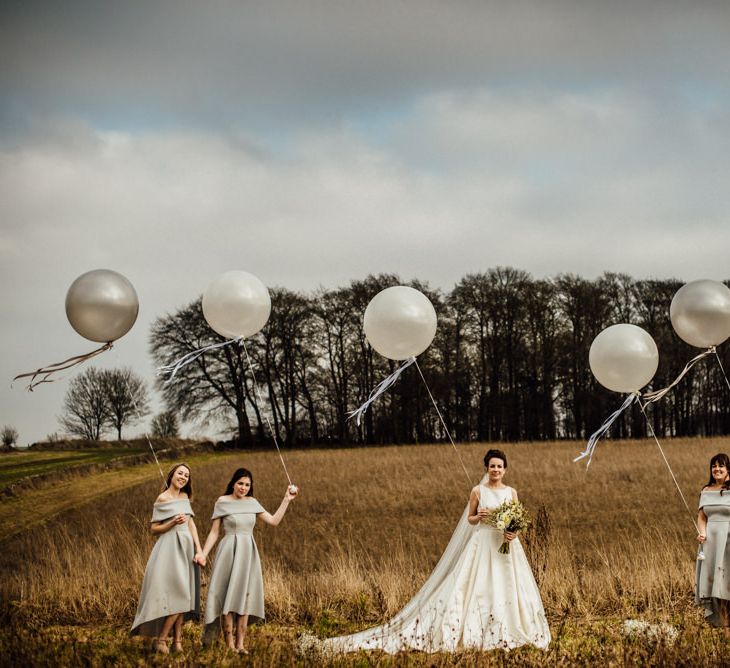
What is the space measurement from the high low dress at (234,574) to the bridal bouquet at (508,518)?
225cm

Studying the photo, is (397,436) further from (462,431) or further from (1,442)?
(1,442)

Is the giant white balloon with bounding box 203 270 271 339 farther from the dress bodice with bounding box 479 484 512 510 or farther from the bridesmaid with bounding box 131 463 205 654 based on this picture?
the dress bodice with bounding box 479 484 512 510

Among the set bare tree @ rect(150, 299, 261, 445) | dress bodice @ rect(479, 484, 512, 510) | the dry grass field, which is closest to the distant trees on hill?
bare tree @ rect(150, 299, 261, 445)

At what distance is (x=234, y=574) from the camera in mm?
6785

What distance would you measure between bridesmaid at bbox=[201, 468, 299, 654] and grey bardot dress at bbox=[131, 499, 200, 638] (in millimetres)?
186

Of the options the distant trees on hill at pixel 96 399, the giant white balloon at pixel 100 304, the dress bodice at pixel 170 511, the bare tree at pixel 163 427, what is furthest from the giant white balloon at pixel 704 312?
the distant trees on hill at pixel 96 399

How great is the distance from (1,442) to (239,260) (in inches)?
712

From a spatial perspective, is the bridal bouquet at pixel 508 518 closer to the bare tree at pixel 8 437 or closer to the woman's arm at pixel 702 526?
the woman's arm at pixel 702 526

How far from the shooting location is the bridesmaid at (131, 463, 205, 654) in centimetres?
664

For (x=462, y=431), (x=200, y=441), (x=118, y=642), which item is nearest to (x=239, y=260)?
(x=200, y=441)

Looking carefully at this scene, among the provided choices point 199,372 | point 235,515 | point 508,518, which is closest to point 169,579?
point 235,515

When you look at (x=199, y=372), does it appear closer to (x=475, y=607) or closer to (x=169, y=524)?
(x=169, y=524)

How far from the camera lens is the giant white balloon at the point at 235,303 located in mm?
8281

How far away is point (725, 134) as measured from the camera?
14.7 m
